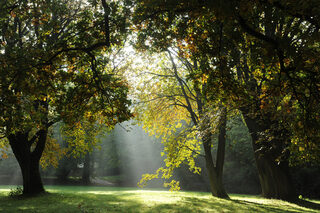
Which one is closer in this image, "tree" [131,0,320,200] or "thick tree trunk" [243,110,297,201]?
"tree" [131,0,320,200]

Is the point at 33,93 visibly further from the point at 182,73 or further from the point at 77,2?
the point at 182,73

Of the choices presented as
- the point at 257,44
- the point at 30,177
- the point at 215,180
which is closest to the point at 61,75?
the point at 257,44

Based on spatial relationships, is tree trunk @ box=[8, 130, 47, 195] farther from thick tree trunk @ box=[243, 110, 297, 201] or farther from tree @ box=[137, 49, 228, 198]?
thick tree trunk @ box=[243, 110, 297, 201]

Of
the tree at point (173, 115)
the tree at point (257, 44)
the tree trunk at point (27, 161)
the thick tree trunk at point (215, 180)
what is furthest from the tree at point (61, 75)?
the thick tree trunk at point (215, 180)

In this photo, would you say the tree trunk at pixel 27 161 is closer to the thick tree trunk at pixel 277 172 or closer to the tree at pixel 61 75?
the tree at pixel 61 75

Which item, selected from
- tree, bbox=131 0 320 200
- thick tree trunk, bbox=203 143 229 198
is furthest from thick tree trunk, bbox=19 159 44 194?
tree, bbox=131 0 320 200

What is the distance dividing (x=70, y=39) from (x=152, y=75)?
10.2 m

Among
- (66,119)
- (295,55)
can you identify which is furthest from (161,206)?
(295,55)

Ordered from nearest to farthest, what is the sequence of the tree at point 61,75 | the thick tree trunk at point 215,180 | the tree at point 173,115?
1. the tree at point 61,75
2. the tree at point 173,115
3. the thick tree trunk at point 215,180

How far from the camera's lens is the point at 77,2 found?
14.7m

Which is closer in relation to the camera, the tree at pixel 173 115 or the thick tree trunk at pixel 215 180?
the tree at pixel 173 115

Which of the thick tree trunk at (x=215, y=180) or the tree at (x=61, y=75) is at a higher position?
the tree at (x=61, y=75)

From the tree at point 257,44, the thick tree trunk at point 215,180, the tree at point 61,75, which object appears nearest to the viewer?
the tree at point 257,44

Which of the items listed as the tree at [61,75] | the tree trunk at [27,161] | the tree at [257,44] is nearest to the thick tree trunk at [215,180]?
the tree at [257,44]
